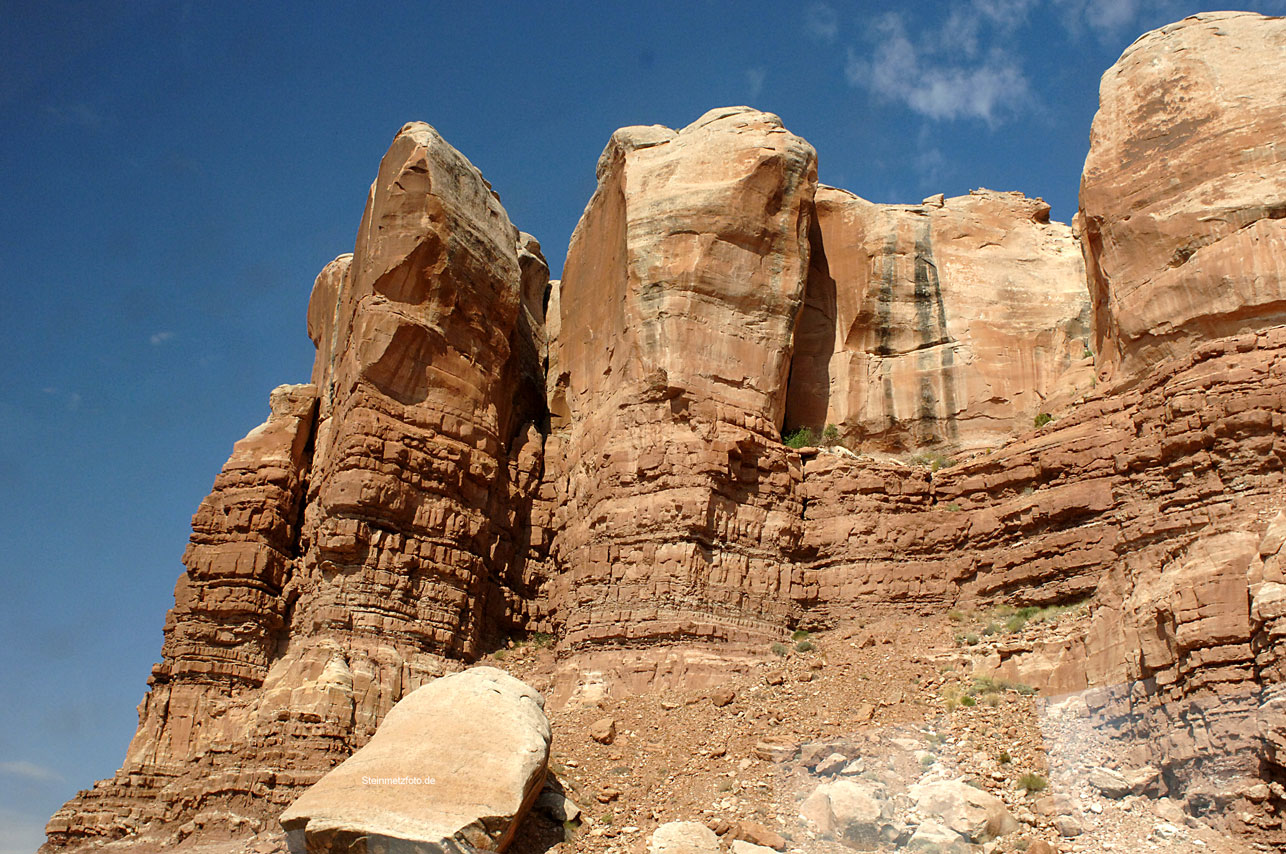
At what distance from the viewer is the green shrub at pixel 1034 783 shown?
1449cm

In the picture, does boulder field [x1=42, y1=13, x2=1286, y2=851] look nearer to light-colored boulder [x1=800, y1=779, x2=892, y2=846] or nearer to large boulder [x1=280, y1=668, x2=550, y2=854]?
light-colored boulder [x1=800, y1=779, x2=892, y2=846]

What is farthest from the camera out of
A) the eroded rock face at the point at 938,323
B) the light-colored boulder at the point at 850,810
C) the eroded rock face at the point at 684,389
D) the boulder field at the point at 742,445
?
the eroded rock face at the point at 938,323

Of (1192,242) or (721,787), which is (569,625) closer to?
(721,787)

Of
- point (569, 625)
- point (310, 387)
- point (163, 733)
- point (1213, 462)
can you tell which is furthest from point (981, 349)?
point (163, 733)

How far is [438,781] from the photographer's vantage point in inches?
541

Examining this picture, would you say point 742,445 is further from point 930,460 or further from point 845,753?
point 845,753

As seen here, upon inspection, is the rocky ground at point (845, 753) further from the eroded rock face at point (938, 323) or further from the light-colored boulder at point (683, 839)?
the eroded rock face at point (938, 323)

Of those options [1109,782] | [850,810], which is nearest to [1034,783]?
[1109,782]

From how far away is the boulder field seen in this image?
1811 centimetres

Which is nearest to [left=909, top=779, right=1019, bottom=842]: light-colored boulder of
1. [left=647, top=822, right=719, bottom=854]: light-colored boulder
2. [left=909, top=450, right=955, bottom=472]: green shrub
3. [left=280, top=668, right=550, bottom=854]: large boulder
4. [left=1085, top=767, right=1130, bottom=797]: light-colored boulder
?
[left=1085, top=767, right=1130, bottom=797]: light-colored boulder

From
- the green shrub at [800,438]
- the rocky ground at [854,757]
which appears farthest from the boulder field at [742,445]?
the rocky ground at [854,757]

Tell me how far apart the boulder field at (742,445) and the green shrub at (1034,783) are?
0.71m

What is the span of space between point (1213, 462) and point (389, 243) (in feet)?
50.7

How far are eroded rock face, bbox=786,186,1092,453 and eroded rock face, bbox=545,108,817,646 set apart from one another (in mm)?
2002
